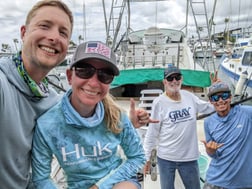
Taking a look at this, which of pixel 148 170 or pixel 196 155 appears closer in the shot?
pixel 196 155

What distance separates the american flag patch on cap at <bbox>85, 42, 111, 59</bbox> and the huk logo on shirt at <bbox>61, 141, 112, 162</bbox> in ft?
1.43

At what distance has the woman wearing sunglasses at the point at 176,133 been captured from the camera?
304 cm

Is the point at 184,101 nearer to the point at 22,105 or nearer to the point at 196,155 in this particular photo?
the point at 196,155

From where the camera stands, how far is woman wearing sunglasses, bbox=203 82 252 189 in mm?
2451

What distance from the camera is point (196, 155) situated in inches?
120

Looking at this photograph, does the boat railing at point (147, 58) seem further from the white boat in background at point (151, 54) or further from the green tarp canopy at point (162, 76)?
the green tarp canopy at point (162, 76)

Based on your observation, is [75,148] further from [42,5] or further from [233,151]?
[233,151]

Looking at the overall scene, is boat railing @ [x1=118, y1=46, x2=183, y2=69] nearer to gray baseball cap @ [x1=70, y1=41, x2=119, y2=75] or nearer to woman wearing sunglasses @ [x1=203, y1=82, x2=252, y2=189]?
woman wearing sunglasses @ [x1=203, y1=82, x2=252, y2=189]

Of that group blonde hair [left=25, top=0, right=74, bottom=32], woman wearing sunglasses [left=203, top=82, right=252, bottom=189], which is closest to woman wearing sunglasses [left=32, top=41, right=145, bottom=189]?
blonde hair [left=25, top=0, right=74, bottom=32]

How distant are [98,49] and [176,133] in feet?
5.97

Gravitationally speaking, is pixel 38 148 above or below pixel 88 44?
below

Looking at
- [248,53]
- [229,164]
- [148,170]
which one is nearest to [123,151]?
[229,164]

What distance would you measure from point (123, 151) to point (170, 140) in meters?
1.48

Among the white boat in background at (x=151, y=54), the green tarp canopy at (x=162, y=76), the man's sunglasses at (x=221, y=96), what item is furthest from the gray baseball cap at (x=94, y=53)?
the white boat in background at (x=151, y=54)
